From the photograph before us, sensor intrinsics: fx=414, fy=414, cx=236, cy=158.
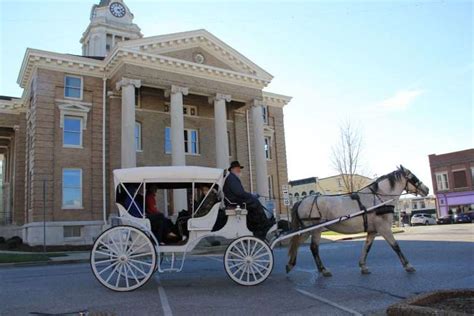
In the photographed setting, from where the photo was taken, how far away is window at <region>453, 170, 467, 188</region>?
56906 mm

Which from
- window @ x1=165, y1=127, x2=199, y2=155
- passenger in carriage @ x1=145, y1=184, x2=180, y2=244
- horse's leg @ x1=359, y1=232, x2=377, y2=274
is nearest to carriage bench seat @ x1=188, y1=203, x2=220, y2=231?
passenger in carriage @ x1=145, y1=184, x2=180, y2=244

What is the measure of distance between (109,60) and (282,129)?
60.2ft

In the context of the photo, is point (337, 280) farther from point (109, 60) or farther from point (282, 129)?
Answer: point (282, 129)

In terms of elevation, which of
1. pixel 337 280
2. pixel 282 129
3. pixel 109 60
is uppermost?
pixel 109 60

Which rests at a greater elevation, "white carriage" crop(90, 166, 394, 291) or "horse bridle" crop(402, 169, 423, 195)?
"horse bridle" crop(402, 169, 423, 195)

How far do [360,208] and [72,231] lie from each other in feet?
70.3

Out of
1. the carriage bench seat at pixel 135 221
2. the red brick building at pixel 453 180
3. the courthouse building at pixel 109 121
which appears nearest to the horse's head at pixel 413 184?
the carriage bench seat at pixel 135 221

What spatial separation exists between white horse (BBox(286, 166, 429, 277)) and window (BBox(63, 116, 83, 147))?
2148 cm

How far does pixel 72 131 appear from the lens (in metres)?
27.2

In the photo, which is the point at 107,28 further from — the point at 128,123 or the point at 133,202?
the point at 133,202

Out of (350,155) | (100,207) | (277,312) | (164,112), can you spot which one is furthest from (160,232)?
(350,155)

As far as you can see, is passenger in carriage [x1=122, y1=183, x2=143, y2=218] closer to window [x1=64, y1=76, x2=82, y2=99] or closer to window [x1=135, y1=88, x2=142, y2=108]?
window [x1=64, y1=76, x2=82, y2=99]

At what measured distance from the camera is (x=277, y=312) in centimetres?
567

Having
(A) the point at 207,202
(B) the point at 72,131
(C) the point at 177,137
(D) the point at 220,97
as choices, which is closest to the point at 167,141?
(C) the point at 177,137
